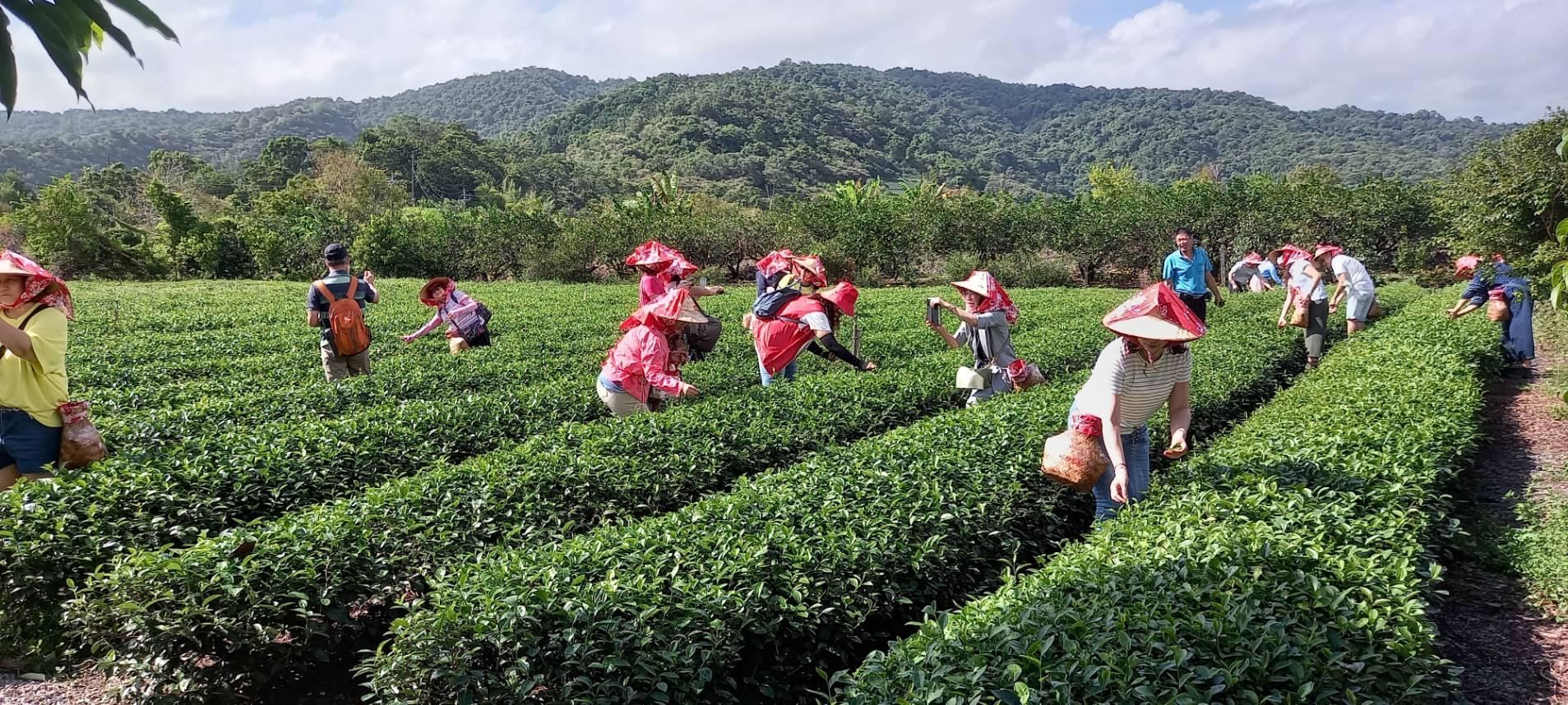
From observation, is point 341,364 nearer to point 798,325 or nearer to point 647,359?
point 647,359

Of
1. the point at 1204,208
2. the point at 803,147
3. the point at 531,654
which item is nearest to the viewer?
the point at 531,654

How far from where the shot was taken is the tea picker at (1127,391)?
4387 millimetres

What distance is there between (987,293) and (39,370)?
6428mm

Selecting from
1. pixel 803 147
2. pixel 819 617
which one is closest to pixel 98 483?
pixel 819 617

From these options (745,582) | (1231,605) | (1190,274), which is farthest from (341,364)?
(1190,274)

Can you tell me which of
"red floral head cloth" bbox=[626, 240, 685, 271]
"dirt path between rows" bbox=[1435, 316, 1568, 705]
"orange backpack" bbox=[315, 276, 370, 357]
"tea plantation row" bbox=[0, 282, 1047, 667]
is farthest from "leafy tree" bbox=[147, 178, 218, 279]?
"dirt path between rows" bbox=[1435, 316, 1568, 705]

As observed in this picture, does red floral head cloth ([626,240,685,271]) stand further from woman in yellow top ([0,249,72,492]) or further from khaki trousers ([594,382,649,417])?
woman in yellow top ([0,249,72,492])

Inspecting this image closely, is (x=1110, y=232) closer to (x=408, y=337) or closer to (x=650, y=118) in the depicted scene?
(x=408, y=337)

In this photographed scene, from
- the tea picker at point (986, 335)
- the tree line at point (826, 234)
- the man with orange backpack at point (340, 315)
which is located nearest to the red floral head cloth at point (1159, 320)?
the tea picker at point (986, 335)

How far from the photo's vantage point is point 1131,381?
4598 millimetres

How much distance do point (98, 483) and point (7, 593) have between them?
2.65 feet

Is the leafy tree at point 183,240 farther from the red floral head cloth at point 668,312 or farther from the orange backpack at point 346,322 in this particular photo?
the red floral head cloth at point 668,312

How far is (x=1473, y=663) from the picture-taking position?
4.18 m

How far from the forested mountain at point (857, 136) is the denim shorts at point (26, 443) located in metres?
71.0
